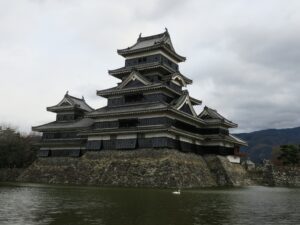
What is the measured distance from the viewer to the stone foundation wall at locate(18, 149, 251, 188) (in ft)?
110

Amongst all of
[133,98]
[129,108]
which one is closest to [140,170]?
[129,108]

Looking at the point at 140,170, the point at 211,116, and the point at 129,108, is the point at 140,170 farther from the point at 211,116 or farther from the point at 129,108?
the point at 211,116

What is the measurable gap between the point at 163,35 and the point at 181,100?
1001 cm

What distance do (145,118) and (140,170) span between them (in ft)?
19.3

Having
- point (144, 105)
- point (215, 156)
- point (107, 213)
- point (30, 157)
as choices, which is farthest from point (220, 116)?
point (107, 213)

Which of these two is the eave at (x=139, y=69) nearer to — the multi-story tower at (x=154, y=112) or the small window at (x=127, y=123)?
the multi-story tower at (x=154, y=112)

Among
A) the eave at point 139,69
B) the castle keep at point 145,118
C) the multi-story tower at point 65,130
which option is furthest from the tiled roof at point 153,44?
the multi-story tower at point 65,130

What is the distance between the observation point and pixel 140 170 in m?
34.5

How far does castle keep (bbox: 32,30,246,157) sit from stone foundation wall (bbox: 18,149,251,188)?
1321mm

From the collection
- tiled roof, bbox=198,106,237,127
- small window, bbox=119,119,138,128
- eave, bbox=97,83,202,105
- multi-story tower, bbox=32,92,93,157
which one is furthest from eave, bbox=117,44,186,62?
multi-story tower, bbox=32,92,93,157

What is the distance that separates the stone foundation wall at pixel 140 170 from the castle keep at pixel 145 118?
1.32m

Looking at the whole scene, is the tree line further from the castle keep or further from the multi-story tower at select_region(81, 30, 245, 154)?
the multi-story tower at select_region(81, 30, 245, 154)

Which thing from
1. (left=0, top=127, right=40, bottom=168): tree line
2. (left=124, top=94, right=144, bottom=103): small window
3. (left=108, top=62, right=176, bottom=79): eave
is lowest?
(left=0, top=127, right=40, bottom=168): tree line

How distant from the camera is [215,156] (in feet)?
137
